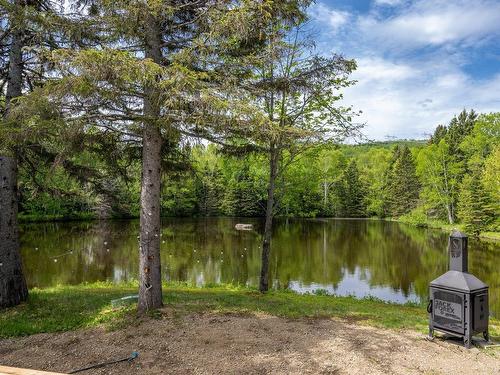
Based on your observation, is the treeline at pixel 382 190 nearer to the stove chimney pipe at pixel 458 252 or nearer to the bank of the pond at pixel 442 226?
the bank of the pond at pixel 442 226

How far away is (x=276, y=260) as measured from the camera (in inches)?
764

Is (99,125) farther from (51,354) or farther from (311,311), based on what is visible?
(311,311)

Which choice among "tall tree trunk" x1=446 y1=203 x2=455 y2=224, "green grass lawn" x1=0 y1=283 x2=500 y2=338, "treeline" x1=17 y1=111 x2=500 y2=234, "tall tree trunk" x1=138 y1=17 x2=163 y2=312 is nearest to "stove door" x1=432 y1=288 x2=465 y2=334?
"green grass lawn" x1=0 y1=283 x2=500 y2=338

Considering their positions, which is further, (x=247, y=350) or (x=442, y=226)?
(x=442, y=226)

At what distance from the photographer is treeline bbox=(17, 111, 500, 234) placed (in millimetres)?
31047

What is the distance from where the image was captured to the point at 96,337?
6.09m

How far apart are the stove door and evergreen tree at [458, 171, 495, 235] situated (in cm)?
2834

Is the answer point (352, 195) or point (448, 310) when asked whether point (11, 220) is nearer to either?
point (448, 310)

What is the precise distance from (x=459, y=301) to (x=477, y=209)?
29.1m

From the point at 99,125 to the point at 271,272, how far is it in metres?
11.8

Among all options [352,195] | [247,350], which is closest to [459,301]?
[247,350]

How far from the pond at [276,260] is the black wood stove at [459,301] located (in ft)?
24.1

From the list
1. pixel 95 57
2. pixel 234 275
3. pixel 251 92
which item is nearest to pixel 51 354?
pixel 95 57

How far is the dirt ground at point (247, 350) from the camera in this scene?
16.1ft
